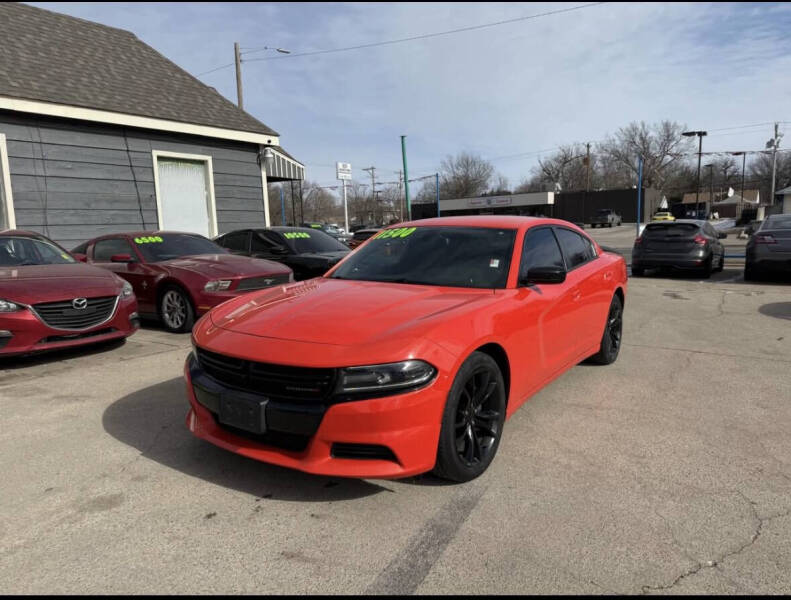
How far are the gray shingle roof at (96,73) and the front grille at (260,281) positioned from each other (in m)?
5.65

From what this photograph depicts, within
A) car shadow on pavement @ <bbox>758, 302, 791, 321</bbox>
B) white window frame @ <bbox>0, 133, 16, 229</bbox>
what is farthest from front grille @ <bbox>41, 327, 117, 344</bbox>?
car shadow on pavement @ <bbox>758, 302, 791, 321</bbox>

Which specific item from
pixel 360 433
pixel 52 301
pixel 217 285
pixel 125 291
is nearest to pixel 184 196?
pixel 217 285

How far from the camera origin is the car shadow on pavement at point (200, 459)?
2.82 metres

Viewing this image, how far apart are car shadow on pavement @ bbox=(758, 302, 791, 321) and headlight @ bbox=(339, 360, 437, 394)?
715 cm

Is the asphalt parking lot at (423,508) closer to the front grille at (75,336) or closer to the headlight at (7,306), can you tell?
the front grille at (75,336)

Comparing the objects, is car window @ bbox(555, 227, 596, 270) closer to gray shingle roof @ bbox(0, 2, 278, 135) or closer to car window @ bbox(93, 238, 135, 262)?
car window @ bbox(93, 238, 135, 262)

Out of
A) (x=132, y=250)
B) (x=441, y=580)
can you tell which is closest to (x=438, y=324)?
(x=441, y=580)

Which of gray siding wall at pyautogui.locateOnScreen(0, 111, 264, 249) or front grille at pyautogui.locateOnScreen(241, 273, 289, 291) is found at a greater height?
gray siding wall at pyautogui.locateOnScreen(0, 111, 264, 249)

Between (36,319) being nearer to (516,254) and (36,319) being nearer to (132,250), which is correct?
(132,250)

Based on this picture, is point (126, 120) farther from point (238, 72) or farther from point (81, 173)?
point (238, 72)

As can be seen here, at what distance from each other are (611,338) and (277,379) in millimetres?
3785

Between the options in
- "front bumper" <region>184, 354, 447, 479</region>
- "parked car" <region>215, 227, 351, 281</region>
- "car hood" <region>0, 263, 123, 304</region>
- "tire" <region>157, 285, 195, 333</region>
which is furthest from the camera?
"parked car" <region>215, 227, 351, 281</region>

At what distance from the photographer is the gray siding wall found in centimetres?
921

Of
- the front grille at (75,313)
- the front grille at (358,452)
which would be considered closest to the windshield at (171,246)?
the front grille at (75,313)
